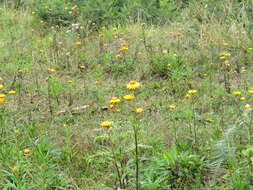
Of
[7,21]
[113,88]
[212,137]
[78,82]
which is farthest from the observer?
[7,21]

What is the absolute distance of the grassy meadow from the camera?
8.30ft

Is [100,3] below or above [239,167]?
above

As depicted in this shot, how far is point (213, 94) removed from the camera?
409 cm

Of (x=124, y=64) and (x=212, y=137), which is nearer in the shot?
(x=212, y=137)

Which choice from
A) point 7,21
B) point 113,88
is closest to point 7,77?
point 113,88

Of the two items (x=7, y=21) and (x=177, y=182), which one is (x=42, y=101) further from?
(x=7, y=21)

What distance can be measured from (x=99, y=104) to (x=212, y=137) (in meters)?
1.53

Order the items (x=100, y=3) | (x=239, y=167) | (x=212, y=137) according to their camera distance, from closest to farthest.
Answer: (x=239, y=167)
(x=212, y=137)
(x=100, y=3)

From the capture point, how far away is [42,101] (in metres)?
4.27

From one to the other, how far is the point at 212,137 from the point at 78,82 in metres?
2.33

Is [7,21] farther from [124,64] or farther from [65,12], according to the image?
[124,64]

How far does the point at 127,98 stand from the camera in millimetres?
2537

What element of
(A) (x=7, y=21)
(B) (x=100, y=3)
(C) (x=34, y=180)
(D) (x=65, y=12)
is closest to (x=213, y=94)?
(C) (x=34, y=180)

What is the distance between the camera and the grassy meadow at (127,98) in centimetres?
253
